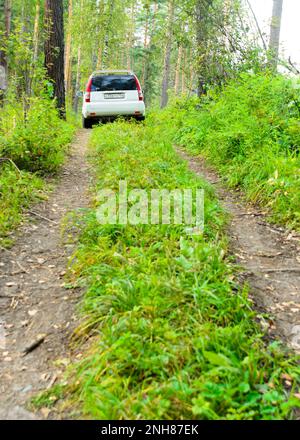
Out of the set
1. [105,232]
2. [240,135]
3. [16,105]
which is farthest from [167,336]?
[16,105]

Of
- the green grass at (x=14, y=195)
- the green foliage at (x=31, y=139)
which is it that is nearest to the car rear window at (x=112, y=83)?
the green foliage at (x=31, y=139)

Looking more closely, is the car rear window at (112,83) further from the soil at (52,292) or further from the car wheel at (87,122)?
the soil at (52,292)

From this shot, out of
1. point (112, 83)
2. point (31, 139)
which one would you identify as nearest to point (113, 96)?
point (112, 83)

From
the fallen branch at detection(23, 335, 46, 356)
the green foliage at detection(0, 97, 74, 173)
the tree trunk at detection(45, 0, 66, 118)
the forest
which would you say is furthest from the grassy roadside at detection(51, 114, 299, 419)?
the tree trunk at detection(45, 0, 66, 118)

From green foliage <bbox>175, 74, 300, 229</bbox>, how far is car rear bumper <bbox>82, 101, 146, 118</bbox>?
3136 mm

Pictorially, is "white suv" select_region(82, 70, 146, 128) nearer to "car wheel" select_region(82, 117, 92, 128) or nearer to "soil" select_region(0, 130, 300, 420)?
"car wheel" select_region(82, 117, 92, 128)

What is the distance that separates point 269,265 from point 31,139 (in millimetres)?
4580

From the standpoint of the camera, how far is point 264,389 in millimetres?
2352

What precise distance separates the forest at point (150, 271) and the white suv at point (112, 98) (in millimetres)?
2773

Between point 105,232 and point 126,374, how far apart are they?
2.10 m

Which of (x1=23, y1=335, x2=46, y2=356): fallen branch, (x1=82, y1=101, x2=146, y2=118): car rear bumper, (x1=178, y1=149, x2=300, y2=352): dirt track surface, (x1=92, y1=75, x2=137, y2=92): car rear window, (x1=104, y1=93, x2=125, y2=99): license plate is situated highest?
(x1=92, y1=75, x2=137, y2=92): car rear window

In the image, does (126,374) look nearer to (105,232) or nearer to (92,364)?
(92,364)

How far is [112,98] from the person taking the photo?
11.7m

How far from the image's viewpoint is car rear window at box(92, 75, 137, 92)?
11.8 meters
